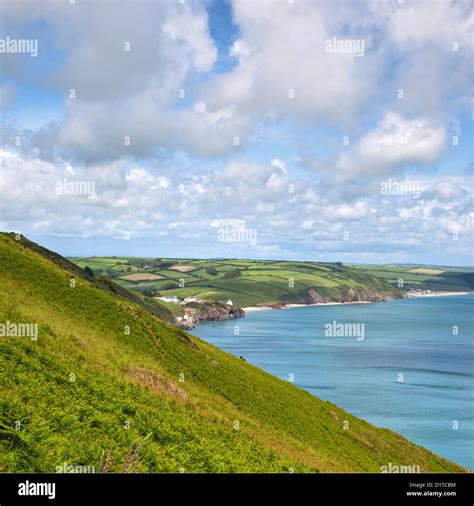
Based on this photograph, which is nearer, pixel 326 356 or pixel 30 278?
pixel 30 278

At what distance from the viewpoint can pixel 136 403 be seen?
2456cm

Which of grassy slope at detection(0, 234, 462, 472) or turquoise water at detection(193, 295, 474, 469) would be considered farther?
turquoise water at detection(193, 295, 474, 469)

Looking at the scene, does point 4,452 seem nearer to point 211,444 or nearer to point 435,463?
point 211,444

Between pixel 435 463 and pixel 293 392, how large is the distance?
17.6 meters

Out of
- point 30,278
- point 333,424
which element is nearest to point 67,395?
point 30,278

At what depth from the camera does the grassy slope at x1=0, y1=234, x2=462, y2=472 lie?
16.9 metres

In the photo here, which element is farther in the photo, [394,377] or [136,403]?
[394,377]

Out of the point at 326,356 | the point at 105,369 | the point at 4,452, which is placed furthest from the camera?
the point at 326,356

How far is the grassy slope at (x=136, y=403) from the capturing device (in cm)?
1692

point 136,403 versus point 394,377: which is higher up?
point 136,403

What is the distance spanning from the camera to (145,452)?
57.3ft

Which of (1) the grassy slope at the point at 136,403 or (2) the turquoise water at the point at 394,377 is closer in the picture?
(1) the grassy slope at the point at 136,403
